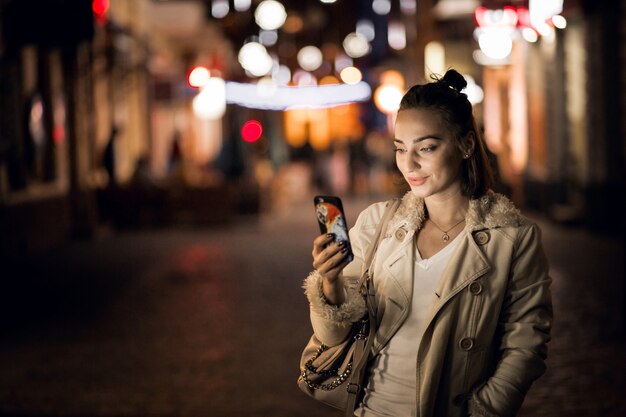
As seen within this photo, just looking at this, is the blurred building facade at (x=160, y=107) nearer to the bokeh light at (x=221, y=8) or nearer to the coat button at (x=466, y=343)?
the bokeh light at (x=221, y=8)

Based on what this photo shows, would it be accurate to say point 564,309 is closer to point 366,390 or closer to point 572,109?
point 366,390

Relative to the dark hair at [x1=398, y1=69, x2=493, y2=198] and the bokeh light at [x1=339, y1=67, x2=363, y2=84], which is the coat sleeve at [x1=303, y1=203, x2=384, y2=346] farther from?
the bokeh light at [x1=339, y1=67, x2=363, y2=84]

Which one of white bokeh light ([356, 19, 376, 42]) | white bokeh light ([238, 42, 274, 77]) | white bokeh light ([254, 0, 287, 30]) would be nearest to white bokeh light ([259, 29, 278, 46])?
white bokeh light ([356, 19, 376, 42])

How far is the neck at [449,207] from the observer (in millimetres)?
3213

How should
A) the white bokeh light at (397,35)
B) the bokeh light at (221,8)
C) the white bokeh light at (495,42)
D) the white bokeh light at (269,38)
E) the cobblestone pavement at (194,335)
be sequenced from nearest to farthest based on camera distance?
the cobblestone pavement at (194,335) → the white bokeh light at (495,42) → the bokeh light at (221,8) → the white bokeh light at (397,35) → the white bokeh light at (269,38)

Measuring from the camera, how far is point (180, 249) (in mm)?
17969

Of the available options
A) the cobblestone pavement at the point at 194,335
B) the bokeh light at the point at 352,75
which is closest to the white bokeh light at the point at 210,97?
the cobblestone pavement at the point at 194,335

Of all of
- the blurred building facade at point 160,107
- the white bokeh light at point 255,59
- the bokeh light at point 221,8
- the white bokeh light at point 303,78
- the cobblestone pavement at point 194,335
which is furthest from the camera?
the white bokeh light at point 303,78

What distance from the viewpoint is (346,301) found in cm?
313

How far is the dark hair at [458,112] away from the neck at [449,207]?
34 millimetres

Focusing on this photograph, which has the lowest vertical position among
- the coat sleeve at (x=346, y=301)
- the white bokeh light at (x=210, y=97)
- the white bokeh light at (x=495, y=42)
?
the coat sleeve at (x=346, y=301)

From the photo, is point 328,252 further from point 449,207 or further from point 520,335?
point 520,335

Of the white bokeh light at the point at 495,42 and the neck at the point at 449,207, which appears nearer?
the neck at the point at 449,207

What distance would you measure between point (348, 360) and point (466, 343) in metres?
0.41
